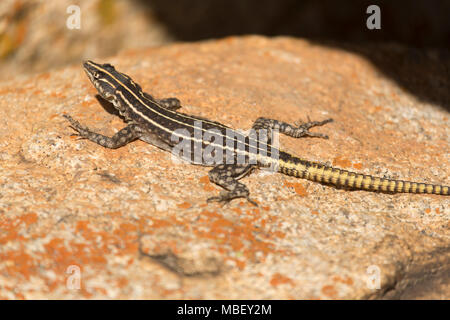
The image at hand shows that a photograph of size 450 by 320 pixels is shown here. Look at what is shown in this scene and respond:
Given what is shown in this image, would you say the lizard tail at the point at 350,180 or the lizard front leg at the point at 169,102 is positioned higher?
the lizard front leg at the point at 169,102

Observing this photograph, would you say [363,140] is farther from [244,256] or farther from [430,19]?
[430,19]

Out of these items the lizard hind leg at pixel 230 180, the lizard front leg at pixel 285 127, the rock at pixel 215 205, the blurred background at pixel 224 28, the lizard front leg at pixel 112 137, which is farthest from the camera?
the blurred background at pixel 224 28

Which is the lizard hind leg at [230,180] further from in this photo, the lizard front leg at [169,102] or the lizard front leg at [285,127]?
the lizard front leg at [169,102]

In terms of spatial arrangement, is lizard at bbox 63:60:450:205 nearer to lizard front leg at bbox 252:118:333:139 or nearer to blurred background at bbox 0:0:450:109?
lizard front leg at bbox 252:118:333:139

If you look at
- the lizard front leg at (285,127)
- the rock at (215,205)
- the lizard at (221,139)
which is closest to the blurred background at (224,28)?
the rock at (215,205)

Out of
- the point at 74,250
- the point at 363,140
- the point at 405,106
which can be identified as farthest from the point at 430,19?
the point at 74,250

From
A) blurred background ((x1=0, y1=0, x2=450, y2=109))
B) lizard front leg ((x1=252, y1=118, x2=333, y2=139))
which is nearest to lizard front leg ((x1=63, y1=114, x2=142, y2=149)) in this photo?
lizard front leg ((x1=252, y1=118, x2=333, y2=139))

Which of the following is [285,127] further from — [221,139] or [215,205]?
[215,205]
